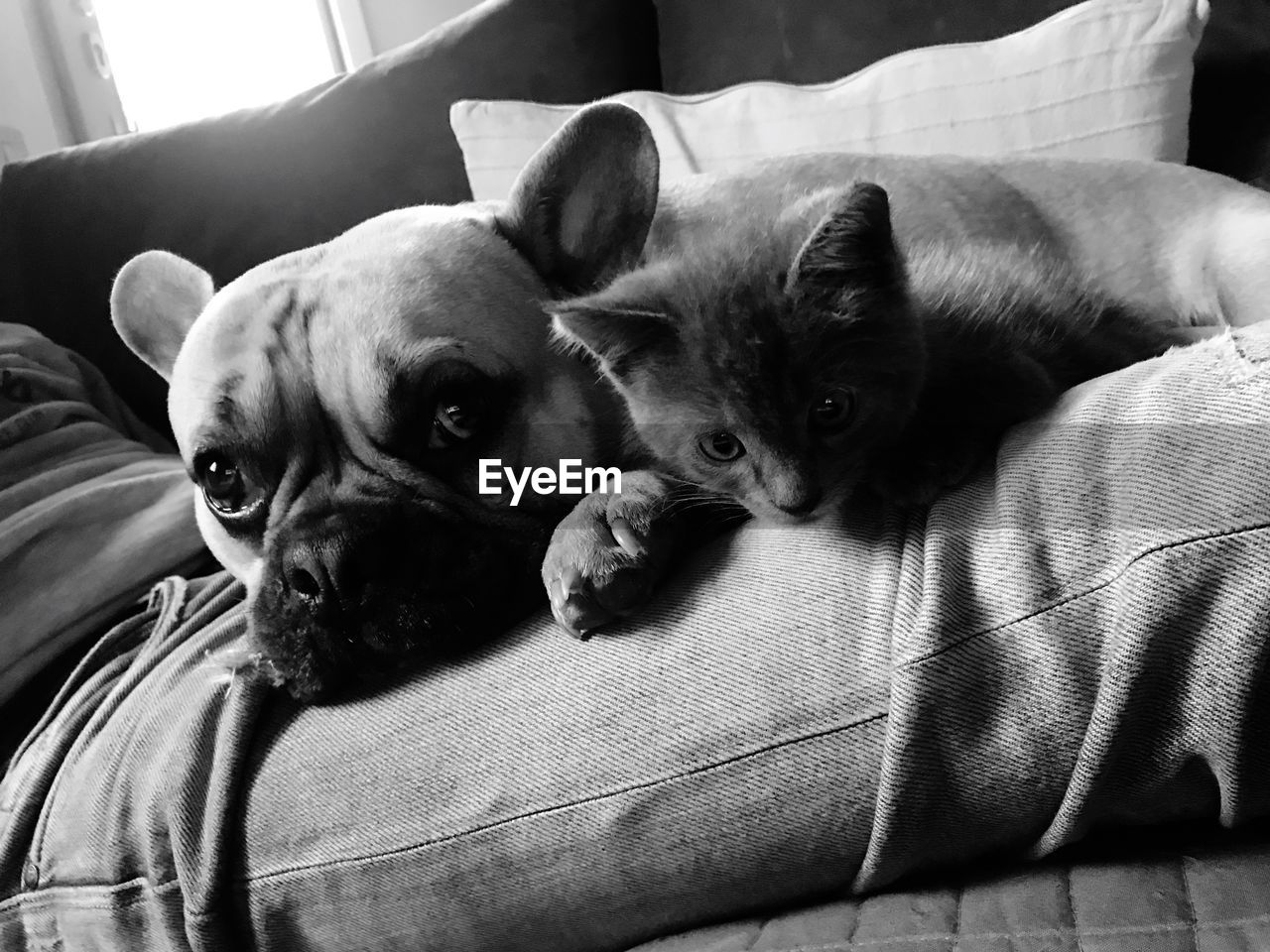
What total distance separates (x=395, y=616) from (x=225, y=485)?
1.12 ft

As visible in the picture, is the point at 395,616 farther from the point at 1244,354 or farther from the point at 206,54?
the point at 206,54

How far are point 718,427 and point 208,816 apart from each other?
610mm

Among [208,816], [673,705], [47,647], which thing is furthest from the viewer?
[47,647]

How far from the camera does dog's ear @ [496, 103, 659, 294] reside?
3.61 ft

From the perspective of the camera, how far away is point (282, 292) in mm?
1099

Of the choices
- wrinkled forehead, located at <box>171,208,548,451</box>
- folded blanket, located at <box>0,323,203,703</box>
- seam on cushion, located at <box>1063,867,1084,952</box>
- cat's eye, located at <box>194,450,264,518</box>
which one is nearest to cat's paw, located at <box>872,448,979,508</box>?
seam on cushion, located at <box>1063,867,1084,952</box>

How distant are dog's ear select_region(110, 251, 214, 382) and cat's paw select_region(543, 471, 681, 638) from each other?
0.93m

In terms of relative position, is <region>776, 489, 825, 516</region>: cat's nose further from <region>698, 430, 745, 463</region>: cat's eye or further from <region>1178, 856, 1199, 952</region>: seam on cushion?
<region>1178, 856, 1199, 952</region>: seam on cushion

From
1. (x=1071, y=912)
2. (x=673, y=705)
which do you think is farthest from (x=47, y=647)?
(x=1071, y=912)

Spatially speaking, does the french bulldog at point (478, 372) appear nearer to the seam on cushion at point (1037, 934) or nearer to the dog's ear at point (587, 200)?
the dog's ear at point (587, 200)

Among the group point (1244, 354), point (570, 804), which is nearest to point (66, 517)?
point (570, 804)

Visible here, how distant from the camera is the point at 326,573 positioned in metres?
0.89

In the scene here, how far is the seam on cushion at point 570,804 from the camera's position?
67cm

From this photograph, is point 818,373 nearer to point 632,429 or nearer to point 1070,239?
point 632,429
